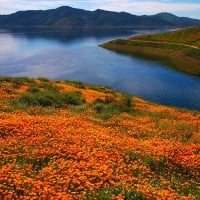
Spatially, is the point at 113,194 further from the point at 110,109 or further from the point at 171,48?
the point at 171,48

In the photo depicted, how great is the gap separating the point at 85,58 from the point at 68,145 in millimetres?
105214

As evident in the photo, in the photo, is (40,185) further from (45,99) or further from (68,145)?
(45,99)

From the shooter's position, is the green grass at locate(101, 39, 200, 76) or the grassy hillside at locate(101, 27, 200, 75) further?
the grassy hillside at locate(101, 27, 200, 75)

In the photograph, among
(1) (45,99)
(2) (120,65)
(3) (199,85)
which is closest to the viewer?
(1) (45,99)

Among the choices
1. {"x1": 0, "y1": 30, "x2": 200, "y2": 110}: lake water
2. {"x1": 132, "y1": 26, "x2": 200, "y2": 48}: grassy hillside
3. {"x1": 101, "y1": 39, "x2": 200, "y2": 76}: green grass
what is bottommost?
{"x1": 0, "y1": 30, "x2": 200, "y2": 110}: lake water

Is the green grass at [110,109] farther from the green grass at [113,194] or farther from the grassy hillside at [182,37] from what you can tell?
the grassy hillside at [182,37]

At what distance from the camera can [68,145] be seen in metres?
15.1

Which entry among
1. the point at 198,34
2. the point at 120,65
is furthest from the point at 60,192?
the point at 198,34

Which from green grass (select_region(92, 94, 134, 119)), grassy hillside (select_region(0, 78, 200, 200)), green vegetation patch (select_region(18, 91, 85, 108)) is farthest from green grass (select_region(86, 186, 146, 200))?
green vegetation patch (select_region(18, 91, 85, 108))

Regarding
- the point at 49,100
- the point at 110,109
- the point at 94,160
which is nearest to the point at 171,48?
the point at 49,100

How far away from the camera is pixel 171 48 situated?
13025 cm

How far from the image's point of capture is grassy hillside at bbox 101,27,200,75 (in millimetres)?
104488

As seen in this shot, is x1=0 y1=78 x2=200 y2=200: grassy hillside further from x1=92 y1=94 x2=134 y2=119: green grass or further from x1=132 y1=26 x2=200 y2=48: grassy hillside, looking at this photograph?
x1=132 y1=26 x2=200 y2=48: grassy hillside

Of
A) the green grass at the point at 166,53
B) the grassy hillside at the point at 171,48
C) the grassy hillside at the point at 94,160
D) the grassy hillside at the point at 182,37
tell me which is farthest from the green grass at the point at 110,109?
the grassy hillside at the point at 182,37
